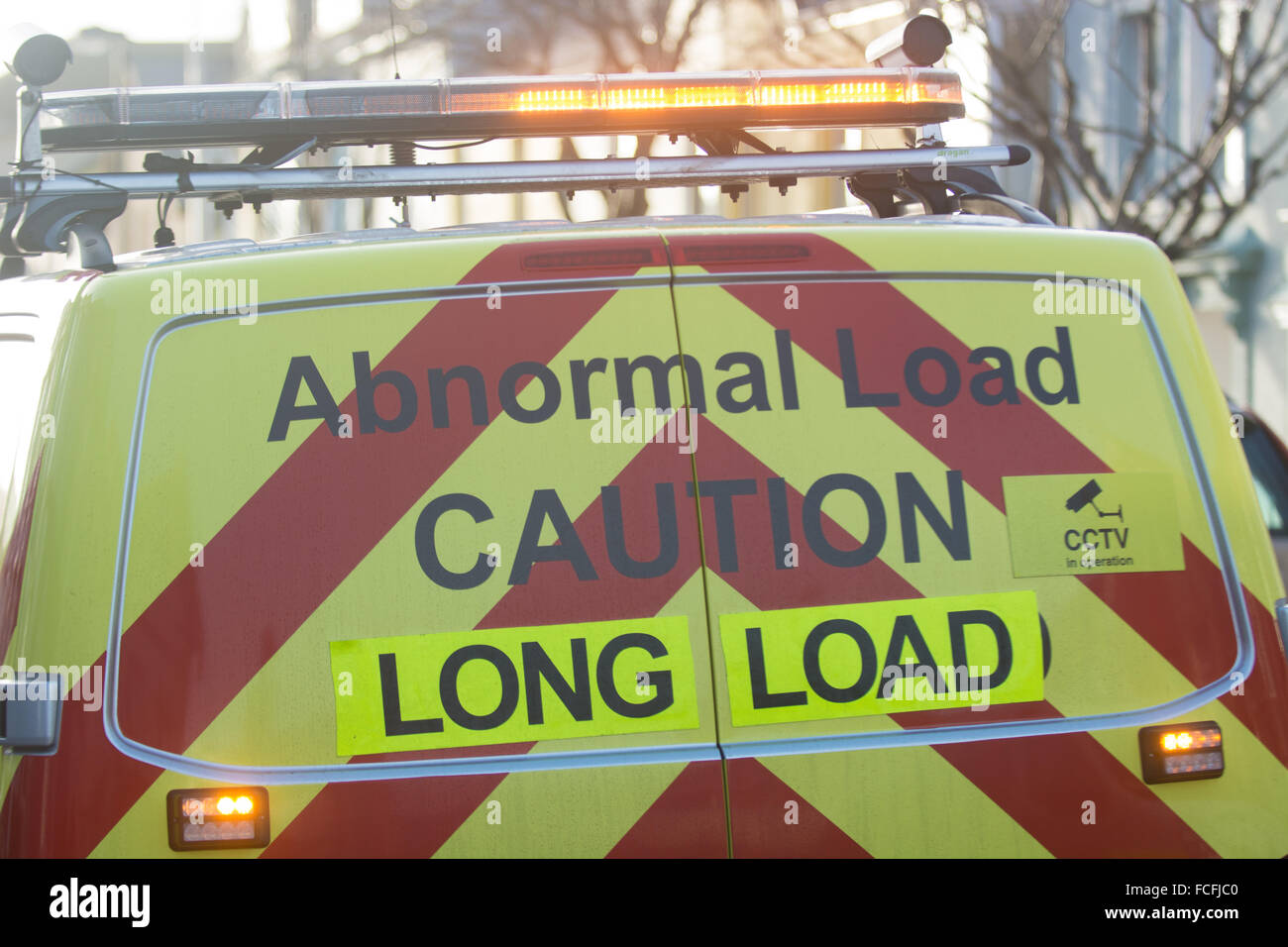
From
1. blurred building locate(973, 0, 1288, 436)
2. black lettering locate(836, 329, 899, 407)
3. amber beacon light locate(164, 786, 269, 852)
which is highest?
blurred building locate(973, 0, 1288, 436)

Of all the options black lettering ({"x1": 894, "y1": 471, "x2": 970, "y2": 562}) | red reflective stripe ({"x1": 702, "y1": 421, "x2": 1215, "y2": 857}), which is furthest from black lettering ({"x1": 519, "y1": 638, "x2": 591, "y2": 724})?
black lettering ({"x1": 894, "y1": 471, "x2": 970, "y2": 562})

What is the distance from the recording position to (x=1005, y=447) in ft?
8.81

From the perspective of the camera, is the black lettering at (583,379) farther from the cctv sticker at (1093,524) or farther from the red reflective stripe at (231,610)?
the cctv sticker at (1093,524)

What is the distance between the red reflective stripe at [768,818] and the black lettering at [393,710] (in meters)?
0.47

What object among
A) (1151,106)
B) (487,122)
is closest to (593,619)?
(487,122)

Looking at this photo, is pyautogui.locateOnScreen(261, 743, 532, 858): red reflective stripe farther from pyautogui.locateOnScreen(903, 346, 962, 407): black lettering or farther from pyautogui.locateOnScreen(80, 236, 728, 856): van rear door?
pyautogui.locateOnScreen(903, 346, 962, 407): black lettering

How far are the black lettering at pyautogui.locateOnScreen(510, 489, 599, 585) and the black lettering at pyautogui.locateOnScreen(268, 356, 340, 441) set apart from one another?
34 cm

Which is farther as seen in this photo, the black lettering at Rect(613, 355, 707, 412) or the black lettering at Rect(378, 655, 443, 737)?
the black lettering at Rect(613, 355, 707, 412)

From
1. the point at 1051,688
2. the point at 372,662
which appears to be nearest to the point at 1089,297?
the point at 1051,688

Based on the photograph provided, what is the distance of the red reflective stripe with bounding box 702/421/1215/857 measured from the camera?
259cm

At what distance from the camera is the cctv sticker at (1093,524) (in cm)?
265

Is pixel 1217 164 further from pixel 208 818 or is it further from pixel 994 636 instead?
pixel 208 818

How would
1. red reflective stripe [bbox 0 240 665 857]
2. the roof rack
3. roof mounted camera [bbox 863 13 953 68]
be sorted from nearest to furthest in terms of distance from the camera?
red reflective stripe [bbox 0 240 665 857] → the roof rack → roof mounted camera [bbox 863 13 953 68]
